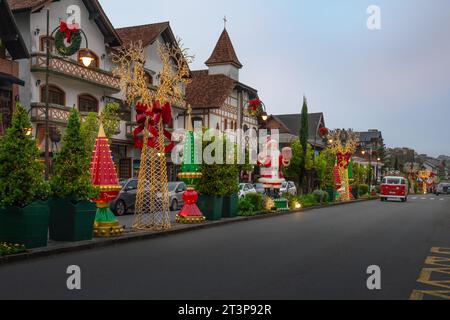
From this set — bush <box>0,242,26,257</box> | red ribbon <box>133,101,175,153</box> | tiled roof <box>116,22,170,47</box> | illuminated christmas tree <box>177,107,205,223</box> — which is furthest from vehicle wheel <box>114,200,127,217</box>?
tiled roof <box>116,22,170,47</box>

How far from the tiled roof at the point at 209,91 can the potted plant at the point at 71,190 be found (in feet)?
110

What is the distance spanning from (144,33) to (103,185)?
Answer: 28.8 metres

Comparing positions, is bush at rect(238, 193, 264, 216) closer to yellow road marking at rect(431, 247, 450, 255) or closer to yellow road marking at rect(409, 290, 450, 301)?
yellow road marking at rect(431, 247, 450, 255)

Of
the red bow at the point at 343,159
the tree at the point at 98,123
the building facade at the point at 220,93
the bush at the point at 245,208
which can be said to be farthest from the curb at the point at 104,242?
the building facade at the point at 220,93

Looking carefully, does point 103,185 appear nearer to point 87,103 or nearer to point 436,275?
point 436,275

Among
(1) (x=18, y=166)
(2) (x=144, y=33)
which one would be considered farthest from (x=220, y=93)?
(1) (x=18, y=166)

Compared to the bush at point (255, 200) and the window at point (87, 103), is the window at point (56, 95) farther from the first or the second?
the bush at point (255, 200)

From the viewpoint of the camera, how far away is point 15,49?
966 inches

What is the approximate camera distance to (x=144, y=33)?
130ft

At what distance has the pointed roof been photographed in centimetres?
5200

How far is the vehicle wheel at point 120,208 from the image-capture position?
21.6 m

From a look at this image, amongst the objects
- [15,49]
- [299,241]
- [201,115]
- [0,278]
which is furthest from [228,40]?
[0,278]
